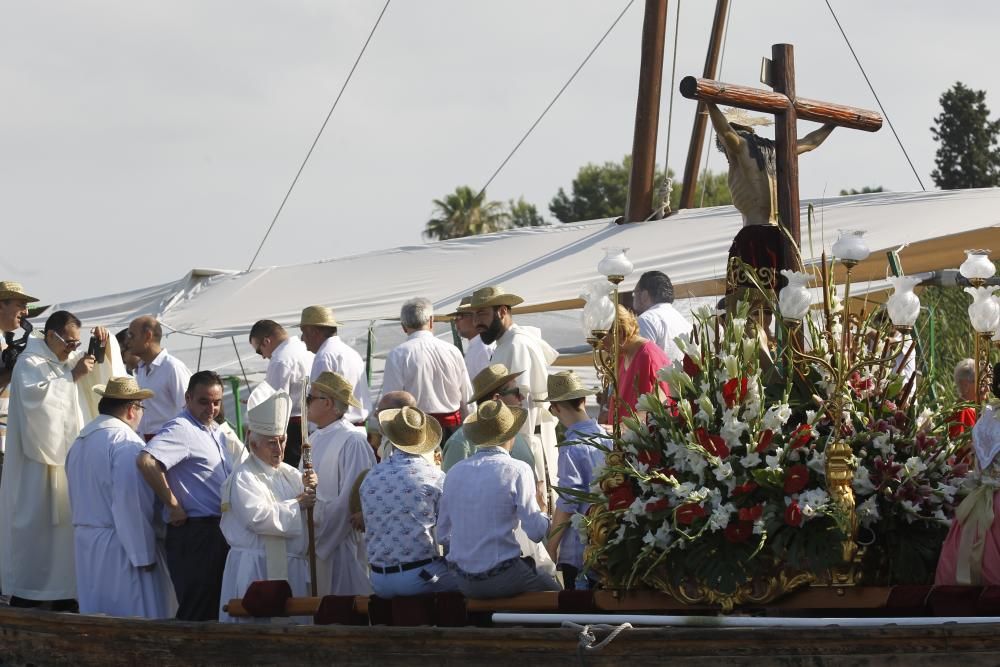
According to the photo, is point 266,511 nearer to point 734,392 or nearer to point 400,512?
point 400,512

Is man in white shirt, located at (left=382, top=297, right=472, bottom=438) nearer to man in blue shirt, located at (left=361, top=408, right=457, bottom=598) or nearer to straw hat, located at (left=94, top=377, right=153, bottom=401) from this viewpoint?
straw hat, located at (left=94, top=377, right=153, bottom=401)

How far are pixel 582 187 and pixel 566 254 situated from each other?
159ft

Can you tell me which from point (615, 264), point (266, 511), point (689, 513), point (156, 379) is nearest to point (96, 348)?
point (156, 379)

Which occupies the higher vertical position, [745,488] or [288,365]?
[288,365]

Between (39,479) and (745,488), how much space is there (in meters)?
5.28

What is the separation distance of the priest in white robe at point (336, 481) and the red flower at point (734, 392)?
2.54 metres

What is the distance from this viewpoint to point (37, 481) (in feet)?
33.3

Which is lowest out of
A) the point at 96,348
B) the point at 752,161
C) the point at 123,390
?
the point at 123,390

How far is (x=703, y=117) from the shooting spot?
62.3ft

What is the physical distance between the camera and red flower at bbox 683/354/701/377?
7055 millimetres

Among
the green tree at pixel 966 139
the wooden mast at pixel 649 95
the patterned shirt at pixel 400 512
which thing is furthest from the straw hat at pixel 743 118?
the green tree at pixel 966 139

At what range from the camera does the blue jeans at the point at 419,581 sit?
7660 millimetres

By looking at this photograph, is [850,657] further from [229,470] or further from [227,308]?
[227,308]

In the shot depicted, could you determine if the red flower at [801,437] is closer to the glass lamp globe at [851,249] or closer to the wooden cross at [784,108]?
the glass lamp globe at [851,249]
